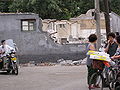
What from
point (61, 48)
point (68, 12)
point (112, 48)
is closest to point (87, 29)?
point (68, 12)

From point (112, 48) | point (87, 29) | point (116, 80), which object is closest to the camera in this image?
point (116, 80)

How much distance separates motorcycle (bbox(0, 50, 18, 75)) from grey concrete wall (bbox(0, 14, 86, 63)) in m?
7.86

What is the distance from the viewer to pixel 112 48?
37.3 feet

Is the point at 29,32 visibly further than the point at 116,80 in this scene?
Yes

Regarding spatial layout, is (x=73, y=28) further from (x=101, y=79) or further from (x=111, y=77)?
(x=111, y=77)

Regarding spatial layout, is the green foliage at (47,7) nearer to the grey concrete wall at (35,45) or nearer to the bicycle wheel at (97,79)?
the grey concrete wall at (35,45)

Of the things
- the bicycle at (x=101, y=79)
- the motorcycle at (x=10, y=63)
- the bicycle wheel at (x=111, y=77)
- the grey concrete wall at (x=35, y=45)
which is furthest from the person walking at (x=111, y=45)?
the grey concrete wall at (x=35, y=45)

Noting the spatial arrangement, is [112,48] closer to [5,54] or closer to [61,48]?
[5,54]

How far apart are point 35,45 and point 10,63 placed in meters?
8.43

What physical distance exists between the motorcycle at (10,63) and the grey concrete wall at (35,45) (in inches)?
310

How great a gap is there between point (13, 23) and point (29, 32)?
1.29 m

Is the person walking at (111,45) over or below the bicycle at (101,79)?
over

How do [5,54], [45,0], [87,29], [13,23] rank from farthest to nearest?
[87,29]
[45,0]
[13,23]
[5,54]

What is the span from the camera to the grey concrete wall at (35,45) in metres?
25.3
